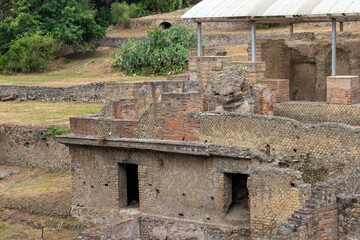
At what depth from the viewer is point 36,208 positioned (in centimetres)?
1825

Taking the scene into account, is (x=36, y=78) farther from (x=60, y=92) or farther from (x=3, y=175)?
(x=3, y=175)

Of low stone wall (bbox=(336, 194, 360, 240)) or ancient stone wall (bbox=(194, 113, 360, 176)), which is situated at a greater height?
ancient stone wall (bbox=(194, 113, 360, 176))

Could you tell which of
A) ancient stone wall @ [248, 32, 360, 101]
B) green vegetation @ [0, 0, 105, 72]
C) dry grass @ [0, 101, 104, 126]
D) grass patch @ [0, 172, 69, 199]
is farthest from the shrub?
ancient stone wall @ [248, 32, 360, 101]

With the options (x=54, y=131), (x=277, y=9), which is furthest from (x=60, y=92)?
(x=277, y=9)

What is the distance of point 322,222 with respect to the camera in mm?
12062

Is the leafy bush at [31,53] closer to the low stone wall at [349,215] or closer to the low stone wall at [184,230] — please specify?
the low stone wall at [184,230]

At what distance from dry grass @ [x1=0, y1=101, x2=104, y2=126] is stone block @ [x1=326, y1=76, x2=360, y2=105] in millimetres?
10175

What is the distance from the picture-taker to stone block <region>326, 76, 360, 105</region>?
16250mm

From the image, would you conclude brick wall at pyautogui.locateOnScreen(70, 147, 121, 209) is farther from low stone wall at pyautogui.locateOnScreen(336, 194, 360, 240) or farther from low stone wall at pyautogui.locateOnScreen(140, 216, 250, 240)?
low stone wall at pyautogui.locateOnScreen(336, 194, 360, 240)

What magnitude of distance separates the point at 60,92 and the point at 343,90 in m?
16.7

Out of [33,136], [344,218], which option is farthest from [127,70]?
[344,218]

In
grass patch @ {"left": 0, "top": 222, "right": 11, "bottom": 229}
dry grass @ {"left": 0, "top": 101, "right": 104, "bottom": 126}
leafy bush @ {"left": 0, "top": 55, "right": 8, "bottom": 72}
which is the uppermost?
leafy bush @ {"left": 0, "top": 55, "right": 8, "bottom": 72}

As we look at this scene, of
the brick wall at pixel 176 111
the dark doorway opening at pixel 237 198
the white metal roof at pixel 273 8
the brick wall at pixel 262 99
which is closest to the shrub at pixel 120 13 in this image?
the white metal roof at pixel 273 8

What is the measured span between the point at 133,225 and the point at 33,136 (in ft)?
26.8
